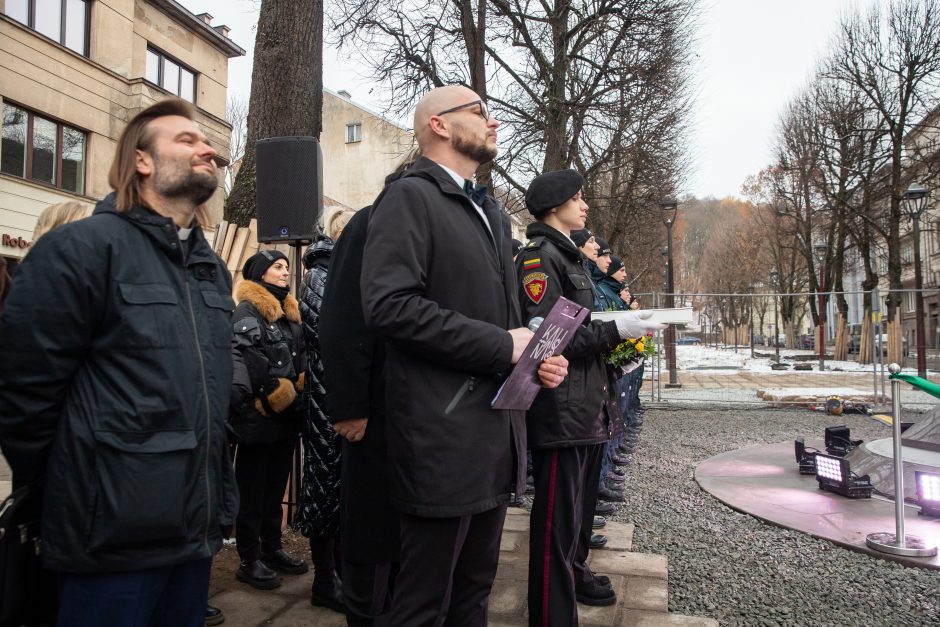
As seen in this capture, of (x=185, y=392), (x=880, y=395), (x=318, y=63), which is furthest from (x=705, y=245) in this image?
(x=185, y=392)

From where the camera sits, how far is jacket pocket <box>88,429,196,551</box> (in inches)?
61.9

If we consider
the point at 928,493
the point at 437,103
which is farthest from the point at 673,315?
the point at 928,493

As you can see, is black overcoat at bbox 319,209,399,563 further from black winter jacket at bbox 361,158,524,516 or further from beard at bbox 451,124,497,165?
beard at bbox 451,124,497,165

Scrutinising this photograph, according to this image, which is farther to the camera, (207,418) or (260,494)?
(260,494)

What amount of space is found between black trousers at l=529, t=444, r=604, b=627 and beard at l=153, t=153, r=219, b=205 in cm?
174

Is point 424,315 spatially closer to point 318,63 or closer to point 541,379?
point 541,379

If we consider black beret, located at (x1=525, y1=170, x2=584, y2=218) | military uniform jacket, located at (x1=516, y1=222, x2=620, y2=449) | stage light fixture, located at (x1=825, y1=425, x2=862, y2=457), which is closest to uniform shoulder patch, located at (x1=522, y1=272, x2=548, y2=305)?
military uniform jacket, located at (x1=516, y1=222, x2=620, y2=449)

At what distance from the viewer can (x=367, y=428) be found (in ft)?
7.21

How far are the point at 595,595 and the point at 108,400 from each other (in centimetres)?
258

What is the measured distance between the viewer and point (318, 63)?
570cm

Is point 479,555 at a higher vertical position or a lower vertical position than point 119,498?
lower

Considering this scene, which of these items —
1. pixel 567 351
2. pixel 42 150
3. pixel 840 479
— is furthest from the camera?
pixel 42 150

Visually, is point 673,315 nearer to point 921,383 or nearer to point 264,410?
point 264,410

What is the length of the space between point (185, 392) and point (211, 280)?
1.30 ft
